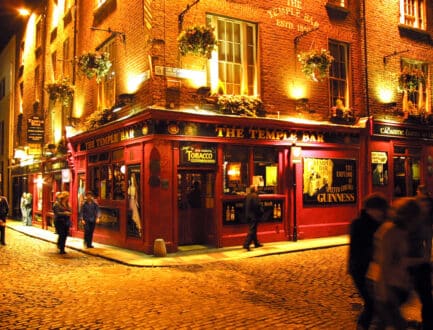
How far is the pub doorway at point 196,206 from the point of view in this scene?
1430 cm

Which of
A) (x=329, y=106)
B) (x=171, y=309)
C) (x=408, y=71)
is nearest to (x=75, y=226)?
(x=329, y=106)

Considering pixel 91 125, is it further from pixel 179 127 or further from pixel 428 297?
pixel 428 297

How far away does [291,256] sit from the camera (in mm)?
12359

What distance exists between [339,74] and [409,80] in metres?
3.03

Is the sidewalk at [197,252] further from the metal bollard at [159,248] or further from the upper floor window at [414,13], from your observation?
the upper floor window at [414,13]

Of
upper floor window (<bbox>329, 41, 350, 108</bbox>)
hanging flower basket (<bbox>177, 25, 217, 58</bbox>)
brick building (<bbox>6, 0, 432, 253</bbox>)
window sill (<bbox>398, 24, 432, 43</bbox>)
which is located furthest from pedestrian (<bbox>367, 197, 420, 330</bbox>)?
window sill (<bbox>398, 24, 432, 43</bbox>)

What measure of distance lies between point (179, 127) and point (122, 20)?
4.69 meters

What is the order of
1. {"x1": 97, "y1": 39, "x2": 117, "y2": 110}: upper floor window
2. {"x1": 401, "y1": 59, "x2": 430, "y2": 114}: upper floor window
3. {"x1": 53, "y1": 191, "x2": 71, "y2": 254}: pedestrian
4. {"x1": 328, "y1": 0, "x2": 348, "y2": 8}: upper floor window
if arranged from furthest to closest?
{"x1": 401, "y1": 59, "x2": 430, "y2": 114}: upper floor window
{"x1": 328, "y1": 0, "x2": 348, "y2": 8}: upper floor window
{"x1": 97, "y1": 39, "x2": 117, "y2": 110}: upper floor window
{"x1": 53, "y1": 191, "x2": 71, "y2": 254}: pedestrian

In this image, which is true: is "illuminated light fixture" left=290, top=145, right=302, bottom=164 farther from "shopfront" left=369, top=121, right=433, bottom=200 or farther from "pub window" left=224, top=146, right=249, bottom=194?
"shopfront" left=369, top=121, right=433, bottom=200

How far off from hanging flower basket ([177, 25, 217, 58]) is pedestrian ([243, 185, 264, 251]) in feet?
13.9

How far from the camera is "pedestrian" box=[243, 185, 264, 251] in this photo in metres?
13.3

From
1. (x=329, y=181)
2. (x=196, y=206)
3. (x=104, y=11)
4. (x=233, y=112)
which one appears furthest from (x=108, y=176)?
(x=329, y=181)

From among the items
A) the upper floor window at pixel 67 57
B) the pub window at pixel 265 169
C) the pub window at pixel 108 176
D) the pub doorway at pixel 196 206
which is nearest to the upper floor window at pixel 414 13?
the pub window at pixel 265 169

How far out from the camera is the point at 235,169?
14.5 m
